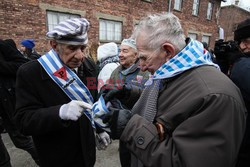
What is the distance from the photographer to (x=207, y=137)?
0.83 meters

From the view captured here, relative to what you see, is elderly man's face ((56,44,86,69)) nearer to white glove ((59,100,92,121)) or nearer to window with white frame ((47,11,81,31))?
white glove ((59,100,92,121))

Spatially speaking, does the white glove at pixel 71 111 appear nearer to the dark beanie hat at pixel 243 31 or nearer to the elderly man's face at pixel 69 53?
the elderly man's face at pixel 69 53

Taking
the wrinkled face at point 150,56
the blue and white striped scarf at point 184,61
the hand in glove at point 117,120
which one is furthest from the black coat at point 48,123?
the blue and white striped scarf at point 184,61

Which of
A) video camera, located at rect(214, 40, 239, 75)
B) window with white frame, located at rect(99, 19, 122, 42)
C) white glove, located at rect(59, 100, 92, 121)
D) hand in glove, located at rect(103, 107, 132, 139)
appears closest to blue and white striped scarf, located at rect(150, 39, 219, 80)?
hand in glove, located at rect(103, 107, 132, 139)

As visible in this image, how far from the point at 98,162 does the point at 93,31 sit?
6.77 meters

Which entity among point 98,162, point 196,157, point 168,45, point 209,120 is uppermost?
point 168,45

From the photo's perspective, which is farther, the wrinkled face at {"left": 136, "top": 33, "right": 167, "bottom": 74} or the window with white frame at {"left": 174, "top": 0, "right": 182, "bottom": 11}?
the window with white frame at {"left": 174, "top": 0, "right": 182, "bottom": 11}

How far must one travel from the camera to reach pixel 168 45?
1120 mm

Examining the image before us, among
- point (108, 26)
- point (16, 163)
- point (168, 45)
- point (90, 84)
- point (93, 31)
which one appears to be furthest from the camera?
point (108, 26)

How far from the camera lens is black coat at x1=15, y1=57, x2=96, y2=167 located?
4.46 ft

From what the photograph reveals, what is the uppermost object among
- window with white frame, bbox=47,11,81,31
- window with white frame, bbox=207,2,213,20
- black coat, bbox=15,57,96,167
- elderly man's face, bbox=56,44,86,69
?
window with white frame, bbox=207,2,213,20

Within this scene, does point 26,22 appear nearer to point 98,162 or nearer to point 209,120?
point 98,162

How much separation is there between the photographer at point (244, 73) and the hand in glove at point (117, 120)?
3.42 feet

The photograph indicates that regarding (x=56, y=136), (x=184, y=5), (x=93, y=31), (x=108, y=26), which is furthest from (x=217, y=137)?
(x=184, y=5)
